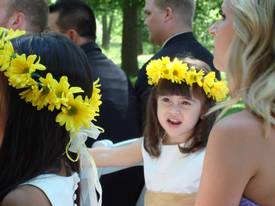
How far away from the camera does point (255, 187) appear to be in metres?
1.89

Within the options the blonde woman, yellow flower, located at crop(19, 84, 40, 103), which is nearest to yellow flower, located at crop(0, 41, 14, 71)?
yellow flower, located at crop(19, 84, 40, 103)

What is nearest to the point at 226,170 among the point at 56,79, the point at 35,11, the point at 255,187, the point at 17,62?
the point at 255,187

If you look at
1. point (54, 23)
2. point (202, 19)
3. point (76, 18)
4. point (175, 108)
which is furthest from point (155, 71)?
point (202, 19)

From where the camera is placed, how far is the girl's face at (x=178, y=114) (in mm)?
3480

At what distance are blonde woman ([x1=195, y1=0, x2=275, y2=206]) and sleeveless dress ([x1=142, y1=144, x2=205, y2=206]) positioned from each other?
1454 millimetres

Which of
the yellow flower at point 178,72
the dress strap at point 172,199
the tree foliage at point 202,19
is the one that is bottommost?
the tree foliage at point 202,19

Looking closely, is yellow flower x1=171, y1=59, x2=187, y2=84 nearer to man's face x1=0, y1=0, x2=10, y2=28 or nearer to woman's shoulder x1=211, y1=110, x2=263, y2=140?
man's face x1=0, y1=0, x2=10, y2=28

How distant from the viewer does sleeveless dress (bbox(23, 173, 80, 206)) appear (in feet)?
5.91

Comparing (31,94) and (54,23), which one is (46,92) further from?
(54,23)

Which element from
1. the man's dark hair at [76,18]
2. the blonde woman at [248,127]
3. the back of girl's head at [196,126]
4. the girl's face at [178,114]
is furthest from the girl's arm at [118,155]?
the blonde woman at [248,127]

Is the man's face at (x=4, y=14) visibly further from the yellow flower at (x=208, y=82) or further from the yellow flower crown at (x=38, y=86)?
the yellow flower crown at (x=38, y=86)

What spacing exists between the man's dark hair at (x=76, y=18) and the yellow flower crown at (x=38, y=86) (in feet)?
8.56

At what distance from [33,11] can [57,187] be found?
248cm

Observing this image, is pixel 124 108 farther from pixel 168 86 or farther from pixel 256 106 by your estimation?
pixel 256 106
